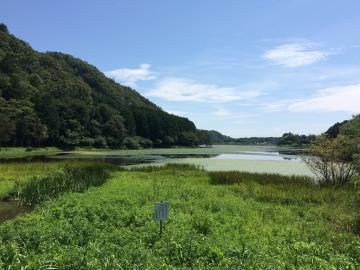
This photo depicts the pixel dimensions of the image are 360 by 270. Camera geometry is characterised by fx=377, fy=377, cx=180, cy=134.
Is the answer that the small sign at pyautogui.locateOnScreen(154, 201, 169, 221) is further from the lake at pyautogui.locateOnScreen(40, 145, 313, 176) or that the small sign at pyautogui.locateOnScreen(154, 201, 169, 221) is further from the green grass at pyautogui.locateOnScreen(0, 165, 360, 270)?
the lake at pyautogui.locateOnScreen(40, 145, 313, 176)

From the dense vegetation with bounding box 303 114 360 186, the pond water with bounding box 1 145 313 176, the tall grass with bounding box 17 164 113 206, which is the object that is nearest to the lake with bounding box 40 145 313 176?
the pond water with bounding box 1 145 313 176

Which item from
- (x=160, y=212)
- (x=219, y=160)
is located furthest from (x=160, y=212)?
(x=219, y=160)

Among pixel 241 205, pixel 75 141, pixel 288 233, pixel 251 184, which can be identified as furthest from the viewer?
pixel 75 141

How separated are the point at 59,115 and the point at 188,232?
100296mm

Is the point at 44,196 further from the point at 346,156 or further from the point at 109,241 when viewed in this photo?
the point at 346,156

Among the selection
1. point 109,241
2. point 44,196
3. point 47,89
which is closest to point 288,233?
point 109,241

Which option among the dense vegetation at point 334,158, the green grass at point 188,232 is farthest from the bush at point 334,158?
the green grass at point 188,232

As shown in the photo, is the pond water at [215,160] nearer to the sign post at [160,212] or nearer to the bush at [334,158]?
the bush at [334,158]

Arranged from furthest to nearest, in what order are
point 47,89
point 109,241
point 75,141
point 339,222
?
point 47,89, point 75,141, point 339,222, point 109,241

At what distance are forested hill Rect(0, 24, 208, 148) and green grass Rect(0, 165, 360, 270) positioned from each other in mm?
63279

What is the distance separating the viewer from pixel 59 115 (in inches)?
4104

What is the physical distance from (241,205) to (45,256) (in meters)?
9.46

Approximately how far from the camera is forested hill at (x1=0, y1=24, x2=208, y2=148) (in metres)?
83.4

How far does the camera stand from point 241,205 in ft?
49.4
